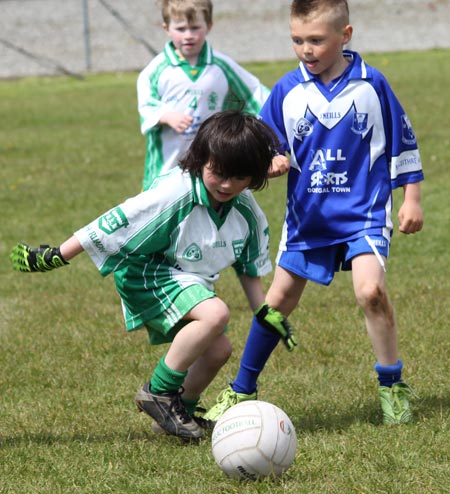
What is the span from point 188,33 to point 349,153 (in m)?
2.21

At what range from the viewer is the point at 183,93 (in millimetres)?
6508

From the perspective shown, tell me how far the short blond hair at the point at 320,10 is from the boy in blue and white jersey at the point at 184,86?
6.21 ft

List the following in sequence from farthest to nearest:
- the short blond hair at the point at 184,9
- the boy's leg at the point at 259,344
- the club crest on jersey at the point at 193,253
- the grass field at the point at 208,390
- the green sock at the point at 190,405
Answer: the short blond hair at the point at 184,9 → the boy's leg at the point at 259,344 → the green sock at the point at 190,405 → the club crest on jersey at the point at 193,253 → the grass field at the point at 208,390

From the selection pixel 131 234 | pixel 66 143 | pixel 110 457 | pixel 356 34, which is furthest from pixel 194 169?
pixel 356 34

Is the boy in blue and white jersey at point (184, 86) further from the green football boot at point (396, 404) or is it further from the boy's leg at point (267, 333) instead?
the green football boot at point (396, 404)

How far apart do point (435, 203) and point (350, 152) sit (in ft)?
17.3

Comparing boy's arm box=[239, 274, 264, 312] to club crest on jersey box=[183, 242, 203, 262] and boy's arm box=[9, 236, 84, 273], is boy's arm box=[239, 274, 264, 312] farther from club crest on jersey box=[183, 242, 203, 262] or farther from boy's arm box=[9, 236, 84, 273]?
boy's arm box=[9, 236, 84, 273]

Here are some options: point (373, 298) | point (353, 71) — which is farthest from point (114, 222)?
point (353, 71)

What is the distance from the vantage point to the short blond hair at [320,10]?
4461 millimetres

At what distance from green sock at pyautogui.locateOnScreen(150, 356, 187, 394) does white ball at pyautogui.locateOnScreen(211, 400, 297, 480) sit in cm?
56

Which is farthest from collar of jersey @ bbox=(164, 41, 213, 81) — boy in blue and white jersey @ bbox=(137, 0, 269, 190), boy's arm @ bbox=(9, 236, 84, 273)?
boy's arm @ bbox=(9, 236, 84, 273)

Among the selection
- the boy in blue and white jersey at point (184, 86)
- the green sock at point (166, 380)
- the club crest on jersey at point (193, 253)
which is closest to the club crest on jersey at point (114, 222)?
the club crest on jersey at point (193, 253)

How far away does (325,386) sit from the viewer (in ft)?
16.6

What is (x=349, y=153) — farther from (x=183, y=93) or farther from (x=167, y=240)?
(x=183, y=93)
